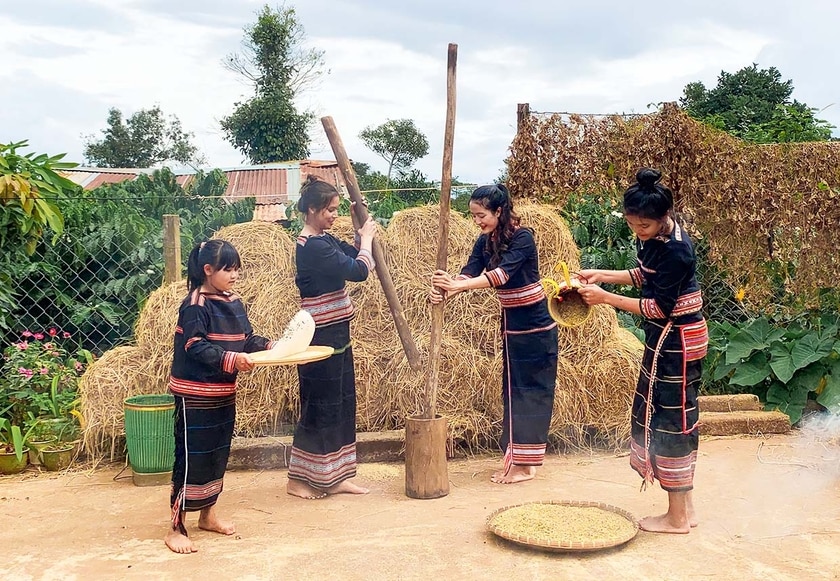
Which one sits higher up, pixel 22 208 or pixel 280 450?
pixel 22 208

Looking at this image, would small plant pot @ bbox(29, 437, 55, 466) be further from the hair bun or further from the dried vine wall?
the dried vine wall

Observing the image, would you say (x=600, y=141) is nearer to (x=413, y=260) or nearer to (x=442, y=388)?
(x=413, y=260)

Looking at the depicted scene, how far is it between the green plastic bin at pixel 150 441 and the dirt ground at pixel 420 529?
105mm

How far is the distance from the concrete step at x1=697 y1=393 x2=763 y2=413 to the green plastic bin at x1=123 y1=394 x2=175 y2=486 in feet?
12.5

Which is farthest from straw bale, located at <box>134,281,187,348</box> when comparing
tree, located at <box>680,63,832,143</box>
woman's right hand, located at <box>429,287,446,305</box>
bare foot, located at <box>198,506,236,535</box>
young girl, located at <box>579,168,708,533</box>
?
tree, located at <box>680,63,832,143</box>

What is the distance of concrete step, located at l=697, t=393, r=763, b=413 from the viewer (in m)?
5.92

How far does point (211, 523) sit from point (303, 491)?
0.70 m

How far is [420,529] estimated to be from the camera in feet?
12.6

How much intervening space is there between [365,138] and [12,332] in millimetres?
28905

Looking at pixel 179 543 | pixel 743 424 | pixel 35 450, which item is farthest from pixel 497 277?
pixel 35 450

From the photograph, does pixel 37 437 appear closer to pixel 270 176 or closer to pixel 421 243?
pixel 421 243

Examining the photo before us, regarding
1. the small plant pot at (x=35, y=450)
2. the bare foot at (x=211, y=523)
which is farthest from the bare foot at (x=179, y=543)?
the small plant pot at (x=35, y=450)

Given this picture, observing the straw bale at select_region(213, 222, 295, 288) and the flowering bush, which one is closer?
the flowering bush

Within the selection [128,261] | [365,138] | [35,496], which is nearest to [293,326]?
[35,496]
